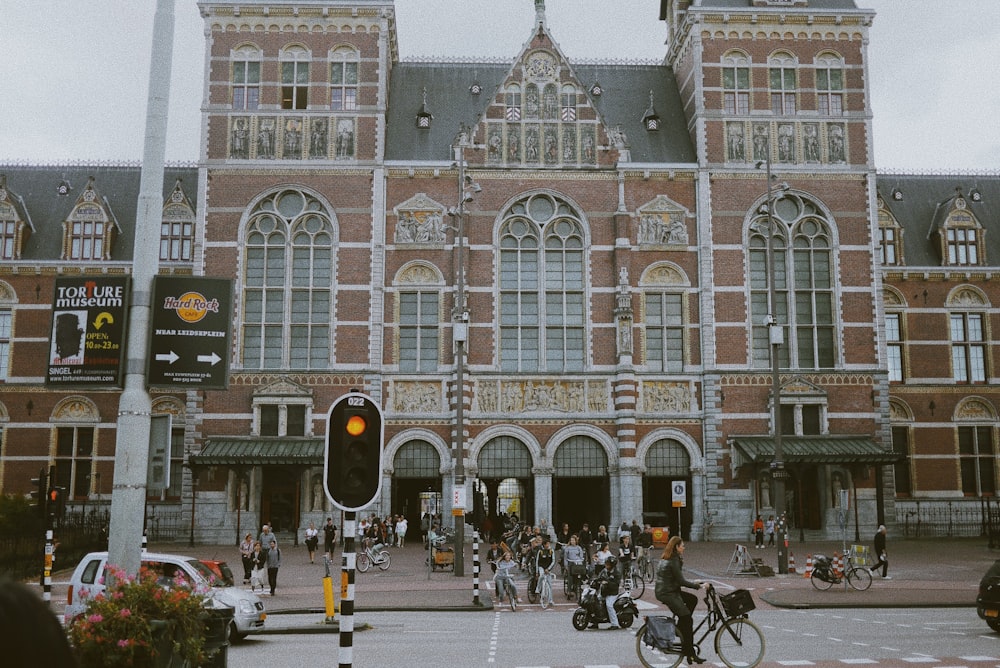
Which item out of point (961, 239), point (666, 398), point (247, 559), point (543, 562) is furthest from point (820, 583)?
point (961, 239)

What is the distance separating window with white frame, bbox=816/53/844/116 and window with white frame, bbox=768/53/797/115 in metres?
1.05

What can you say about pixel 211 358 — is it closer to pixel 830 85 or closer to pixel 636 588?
pixel 636 588

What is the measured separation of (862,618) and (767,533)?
719 inches

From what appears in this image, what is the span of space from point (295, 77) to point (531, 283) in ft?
42.1

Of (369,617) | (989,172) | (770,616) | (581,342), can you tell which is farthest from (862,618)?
(989,172)

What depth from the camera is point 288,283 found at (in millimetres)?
38750

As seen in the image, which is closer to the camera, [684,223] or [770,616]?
[770,616]

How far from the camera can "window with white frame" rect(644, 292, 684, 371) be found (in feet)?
128

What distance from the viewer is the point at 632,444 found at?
1487 inches

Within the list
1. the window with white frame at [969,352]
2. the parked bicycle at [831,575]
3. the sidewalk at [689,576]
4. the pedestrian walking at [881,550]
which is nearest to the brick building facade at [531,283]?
the sidewalk at [689,576]

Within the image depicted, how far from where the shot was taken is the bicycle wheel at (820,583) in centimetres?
2342

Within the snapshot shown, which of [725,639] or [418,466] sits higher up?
[418,466]

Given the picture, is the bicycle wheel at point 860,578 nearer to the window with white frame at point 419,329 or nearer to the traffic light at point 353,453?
the traffic light at point 353,453

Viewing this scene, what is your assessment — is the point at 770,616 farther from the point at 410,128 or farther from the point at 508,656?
the point at 410,128
